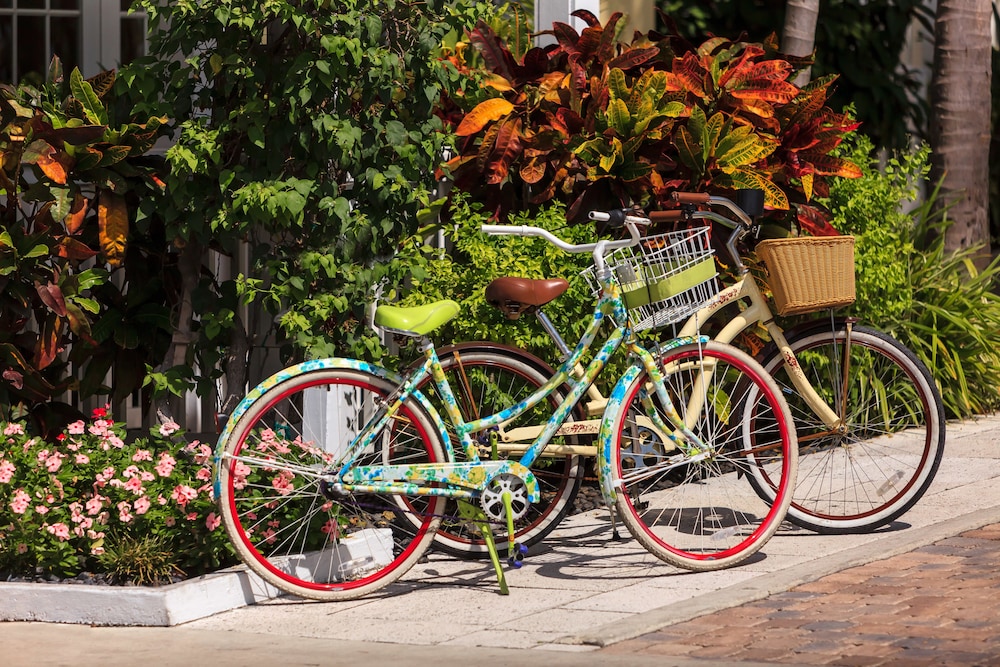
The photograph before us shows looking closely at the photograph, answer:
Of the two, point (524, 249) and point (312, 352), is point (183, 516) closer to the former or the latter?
point (312, 352)

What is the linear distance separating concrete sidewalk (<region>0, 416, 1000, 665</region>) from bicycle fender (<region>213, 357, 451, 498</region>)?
0.55 metres

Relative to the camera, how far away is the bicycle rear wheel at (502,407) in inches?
241

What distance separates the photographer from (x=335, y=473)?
5703 millimetres

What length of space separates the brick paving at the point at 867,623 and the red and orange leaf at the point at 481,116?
2.76 metres

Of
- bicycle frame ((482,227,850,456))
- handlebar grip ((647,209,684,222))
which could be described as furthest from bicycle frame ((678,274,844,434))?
handlebar grip ((647,209,684,222))

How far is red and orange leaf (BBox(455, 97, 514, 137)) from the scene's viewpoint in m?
7.45

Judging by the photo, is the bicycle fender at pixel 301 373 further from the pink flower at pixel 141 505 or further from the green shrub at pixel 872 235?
the green shrub at pixel 872 235

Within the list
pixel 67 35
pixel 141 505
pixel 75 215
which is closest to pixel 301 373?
pixel 141 505

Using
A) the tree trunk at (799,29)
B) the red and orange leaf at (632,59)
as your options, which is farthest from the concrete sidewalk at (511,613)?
the tree trunk at (799,29)

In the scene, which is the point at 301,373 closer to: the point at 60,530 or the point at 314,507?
the point at 314,507

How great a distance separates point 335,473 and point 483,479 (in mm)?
525

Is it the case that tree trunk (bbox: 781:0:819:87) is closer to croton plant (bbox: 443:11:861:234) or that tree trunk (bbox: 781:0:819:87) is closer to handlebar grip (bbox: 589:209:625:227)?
croton plant (bbox: 443:11:861:234)

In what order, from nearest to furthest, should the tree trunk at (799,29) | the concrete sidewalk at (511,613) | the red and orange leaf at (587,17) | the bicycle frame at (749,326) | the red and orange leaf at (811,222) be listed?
the concrete sidewalk at (511,613), the bicycle frame at (749,326), the red and orange leaf at (587,17), the red and orange leaf at (811,222), the tree trunk at (799,29)

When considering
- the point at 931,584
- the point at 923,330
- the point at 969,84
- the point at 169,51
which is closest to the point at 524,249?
the point at 169,51
